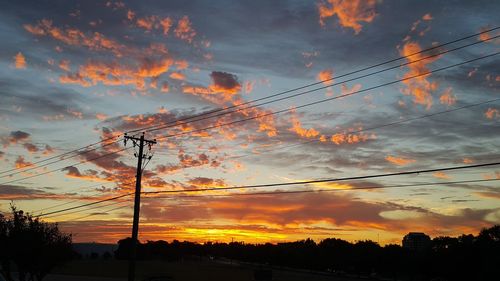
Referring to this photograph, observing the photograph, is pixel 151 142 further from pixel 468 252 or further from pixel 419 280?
pixel 419 280

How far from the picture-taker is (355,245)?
638ft

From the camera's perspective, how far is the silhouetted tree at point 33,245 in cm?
3897

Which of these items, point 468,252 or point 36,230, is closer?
point 36,230

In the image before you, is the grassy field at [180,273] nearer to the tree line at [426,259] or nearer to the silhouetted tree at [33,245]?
the tree line at [426,259]

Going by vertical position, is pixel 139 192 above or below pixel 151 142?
below

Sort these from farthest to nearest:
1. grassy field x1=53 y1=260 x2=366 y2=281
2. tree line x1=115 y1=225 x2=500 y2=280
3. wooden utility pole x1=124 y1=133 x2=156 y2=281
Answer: grassy field x1=53 y1=260 x2=366 y2=281 → tree line x1=115 y1=225 x2=500 y2=280 → wooden utility pole x1=124 y1=133 x2=156 y2=281

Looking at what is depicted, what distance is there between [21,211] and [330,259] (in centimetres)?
16315

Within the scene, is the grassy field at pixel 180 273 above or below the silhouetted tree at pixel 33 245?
below

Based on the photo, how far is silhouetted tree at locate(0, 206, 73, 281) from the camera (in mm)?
38969

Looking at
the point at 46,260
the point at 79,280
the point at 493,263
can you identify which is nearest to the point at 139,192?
the point at 46,260

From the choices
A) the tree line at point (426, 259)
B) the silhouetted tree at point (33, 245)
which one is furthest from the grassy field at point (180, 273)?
the silhouetted tree at point (33, 245)

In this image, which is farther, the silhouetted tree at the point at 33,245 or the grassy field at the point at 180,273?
the grassy field at the point at 180,273

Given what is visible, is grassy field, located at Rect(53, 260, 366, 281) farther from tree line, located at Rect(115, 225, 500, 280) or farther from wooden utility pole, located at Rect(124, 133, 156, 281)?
wooden utility pole, located at Rect(124, 133, 156, 281)

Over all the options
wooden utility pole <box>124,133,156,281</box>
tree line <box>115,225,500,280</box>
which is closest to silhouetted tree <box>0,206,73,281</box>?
wooden utility pole <box>124,133,156,281</box>
